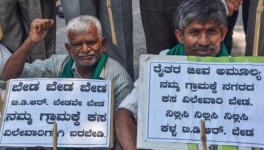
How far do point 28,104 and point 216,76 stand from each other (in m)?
0.97

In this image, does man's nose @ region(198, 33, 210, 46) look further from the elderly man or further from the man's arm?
the man's arm

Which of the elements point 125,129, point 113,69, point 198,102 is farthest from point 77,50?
point 198,102

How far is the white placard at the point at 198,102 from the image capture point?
3.27 m

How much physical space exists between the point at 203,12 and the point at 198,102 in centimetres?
53

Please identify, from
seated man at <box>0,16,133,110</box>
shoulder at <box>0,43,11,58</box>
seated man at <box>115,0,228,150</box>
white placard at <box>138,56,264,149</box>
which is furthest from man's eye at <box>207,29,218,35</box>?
shoulder at <box>0,43,11,58</box>

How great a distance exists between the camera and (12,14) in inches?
191

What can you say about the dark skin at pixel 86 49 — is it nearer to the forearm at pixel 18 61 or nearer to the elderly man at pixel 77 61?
the elderly man at pixel 77 61

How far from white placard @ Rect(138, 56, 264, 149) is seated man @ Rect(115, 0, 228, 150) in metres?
0.18

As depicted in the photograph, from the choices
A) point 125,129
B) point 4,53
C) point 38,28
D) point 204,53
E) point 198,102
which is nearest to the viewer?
point 198,102

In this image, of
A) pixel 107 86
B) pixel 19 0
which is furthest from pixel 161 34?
pixel 107 86

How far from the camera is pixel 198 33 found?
362 cm

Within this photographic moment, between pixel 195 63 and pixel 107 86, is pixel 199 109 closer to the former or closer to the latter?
pixel 195 63

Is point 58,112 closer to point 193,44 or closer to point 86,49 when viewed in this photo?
point 86,49

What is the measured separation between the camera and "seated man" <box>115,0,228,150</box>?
3.53 meters
